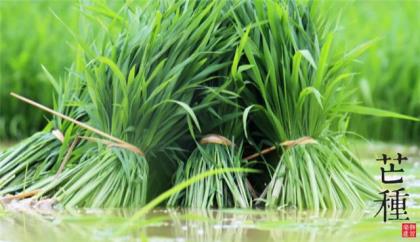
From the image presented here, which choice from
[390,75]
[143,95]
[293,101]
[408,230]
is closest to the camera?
[408,230]

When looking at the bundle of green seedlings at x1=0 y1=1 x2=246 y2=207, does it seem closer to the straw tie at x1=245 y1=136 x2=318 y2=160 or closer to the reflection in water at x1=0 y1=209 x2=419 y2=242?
the reflection in water at x1=0 y1=209 x2=419 y2=242

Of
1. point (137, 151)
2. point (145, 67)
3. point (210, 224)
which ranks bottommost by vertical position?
point (210, 224)

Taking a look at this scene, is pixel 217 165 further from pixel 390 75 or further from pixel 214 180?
pixel 390 75

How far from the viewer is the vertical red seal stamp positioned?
10.3 ft

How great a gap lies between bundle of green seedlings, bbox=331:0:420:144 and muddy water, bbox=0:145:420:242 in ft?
7.95

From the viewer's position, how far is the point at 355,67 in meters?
6.34

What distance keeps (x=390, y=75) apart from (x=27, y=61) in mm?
2066

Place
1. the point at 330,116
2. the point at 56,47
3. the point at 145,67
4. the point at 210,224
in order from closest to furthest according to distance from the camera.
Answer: the point at 210,224 → the point at 145,67 → the point at 330,116 → the point at 56,47

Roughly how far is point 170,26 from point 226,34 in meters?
0.19

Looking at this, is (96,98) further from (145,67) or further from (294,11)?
(294,11)

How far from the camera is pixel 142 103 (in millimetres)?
3512

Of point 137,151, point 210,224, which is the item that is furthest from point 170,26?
point 210,224

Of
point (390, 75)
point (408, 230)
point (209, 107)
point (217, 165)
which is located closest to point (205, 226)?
point (217, 165)

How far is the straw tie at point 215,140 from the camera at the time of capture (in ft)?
11.8
